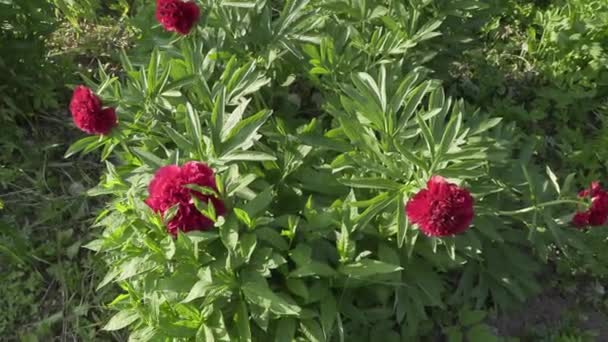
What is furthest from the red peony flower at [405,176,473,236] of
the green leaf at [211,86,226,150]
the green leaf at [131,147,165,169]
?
the green leaf at [131,147,165,169]

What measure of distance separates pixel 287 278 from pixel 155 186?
0.57 metres

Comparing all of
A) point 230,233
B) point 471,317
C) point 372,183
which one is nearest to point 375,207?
point 372,183

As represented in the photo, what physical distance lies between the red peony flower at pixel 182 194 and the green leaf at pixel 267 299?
0.26 m

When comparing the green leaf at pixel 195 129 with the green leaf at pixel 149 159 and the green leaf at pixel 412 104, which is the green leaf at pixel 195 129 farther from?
the green leaf at pixel 412 104

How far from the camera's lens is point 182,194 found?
1.74 metres

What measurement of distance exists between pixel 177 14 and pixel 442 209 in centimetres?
114

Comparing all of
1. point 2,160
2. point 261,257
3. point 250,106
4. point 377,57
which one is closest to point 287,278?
point 261,257

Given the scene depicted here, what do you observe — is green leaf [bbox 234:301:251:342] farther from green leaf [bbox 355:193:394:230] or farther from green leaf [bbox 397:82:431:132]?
green leaf [bbox 397:82:431:132]

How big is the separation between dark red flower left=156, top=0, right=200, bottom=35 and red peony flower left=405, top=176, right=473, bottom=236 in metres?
1.04

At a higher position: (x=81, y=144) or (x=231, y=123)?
(x=231, y=123)

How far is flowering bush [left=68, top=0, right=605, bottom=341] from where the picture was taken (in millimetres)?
1962

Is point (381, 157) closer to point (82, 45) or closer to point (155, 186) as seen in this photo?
point (155, 186)

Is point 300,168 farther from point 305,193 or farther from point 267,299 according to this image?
point 267,299

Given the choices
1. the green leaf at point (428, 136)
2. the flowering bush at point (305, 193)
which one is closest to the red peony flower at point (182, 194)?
the flowering bush at point (305, 193)
